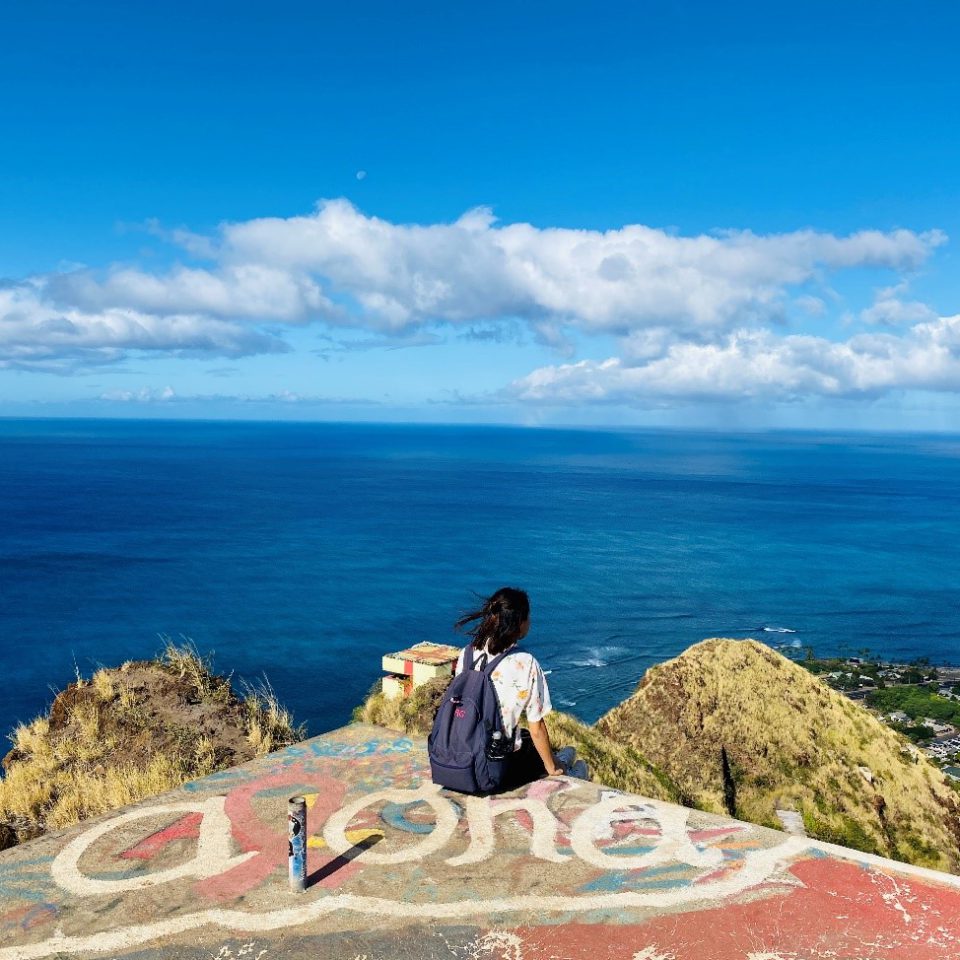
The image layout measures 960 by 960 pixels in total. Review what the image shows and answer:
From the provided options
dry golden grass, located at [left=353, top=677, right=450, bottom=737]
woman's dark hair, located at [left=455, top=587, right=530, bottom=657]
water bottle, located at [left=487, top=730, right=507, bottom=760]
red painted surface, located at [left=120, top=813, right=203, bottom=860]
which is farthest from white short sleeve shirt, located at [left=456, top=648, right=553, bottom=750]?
dry golden grass, located at [left=353, top=677, right=450, bottom=737]

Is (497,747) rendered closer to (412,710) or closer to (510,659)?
(510,659)

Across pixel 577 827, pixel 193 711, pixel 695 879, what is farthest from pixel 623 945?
pixel 193 711

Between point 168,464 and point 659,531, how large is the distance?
378 feet

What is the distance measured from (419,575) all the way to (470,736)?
65.7 m

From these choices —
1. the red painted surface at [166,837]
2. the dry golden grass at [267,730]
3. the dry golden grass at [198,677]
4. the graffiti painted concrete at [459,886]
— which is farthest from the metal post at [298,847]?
the dry golden grass at [198,677]

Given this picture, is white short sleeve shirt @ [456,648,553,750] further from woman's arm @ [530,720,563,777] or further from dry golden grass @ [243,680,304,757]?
dry golden grass @ [243,680,304,757]

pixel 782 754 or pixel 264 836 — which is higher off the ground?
pixel 264 836

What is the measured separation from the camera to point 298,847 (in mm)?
5727

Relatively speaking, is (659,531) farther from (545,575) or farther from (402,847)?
(402,847)

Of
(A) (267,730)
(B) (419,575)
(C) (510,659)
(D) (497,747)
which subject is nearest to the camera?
(C) (510,659)

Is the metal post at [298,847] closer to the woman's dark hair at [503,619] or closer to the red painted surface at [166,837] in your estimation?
the red painted surface at [166,837]

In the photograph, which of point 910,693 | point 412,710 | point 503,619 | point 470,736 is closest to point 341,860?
point 470,736

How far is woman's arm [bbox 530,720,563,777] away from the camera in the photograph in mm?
6988

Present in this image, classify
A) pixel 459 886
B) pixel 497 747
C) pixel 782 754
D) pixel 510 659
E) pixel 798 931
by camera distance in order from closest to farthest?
pixel 798 931 → pixel 459 886 → pixel 510 659 → pixel 497 747 → pixel 782 754
